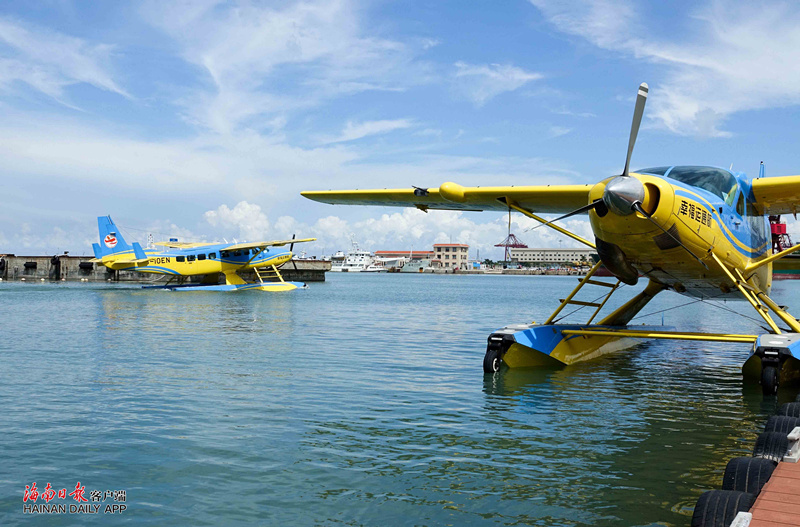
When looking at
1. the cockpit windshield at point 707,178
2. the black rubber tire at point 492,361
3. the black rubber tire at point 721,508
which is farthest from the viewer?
the black rubber tire at point 492,361

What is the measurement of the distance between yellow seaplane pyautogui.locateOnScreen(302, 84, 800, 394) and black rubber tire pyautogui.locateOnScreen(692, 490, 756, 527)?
187 inches

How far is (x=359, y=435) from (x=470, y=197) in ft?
21.1

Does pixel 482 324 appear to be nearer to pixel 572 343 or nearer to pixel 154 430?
pixel 572 343

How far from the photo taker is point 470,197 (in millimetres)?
12062

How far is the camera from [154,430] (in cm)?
683

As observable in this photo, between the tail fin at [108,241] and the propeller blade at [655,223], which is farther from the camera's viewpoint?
the tail fin at [108,241]

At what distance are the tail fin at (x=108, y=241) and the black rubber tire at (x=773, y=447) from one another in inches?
1613

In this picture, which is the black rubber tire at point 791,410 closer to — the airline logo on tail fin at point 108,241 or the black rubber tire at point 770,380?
the black rubber tire at point 770,380

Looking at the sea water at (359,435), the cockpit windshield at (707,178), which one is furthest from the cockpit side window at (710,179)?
the sea water at (359,435)

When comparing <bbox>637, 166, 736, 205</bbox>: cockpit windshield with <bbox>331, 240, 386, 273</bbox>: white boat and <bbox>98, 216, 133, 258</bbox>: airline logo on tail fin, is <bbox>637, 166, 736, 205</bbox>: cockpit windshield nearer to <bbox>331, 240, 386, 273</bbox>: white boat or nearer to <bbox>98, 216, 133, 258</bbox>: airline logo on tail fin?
<bbox>98, 216, 133, 258</bbox>: airline logo on tail fin

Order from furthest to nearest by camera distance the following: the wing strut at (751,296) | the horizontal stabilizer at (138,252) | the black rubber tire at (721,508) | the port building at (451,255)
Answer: the port building at (451,255) → the horizontal stabilizer at (138,252) → the wing strut at (751,296) → the black rubber tire at (721,508)

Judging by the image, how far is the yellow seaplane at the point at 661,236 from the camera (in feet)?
27.4

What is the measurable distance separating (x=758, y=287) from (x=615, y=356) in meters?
3.36

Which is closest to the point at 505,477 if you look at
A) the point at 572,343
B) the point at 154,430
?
the point at 154,430
